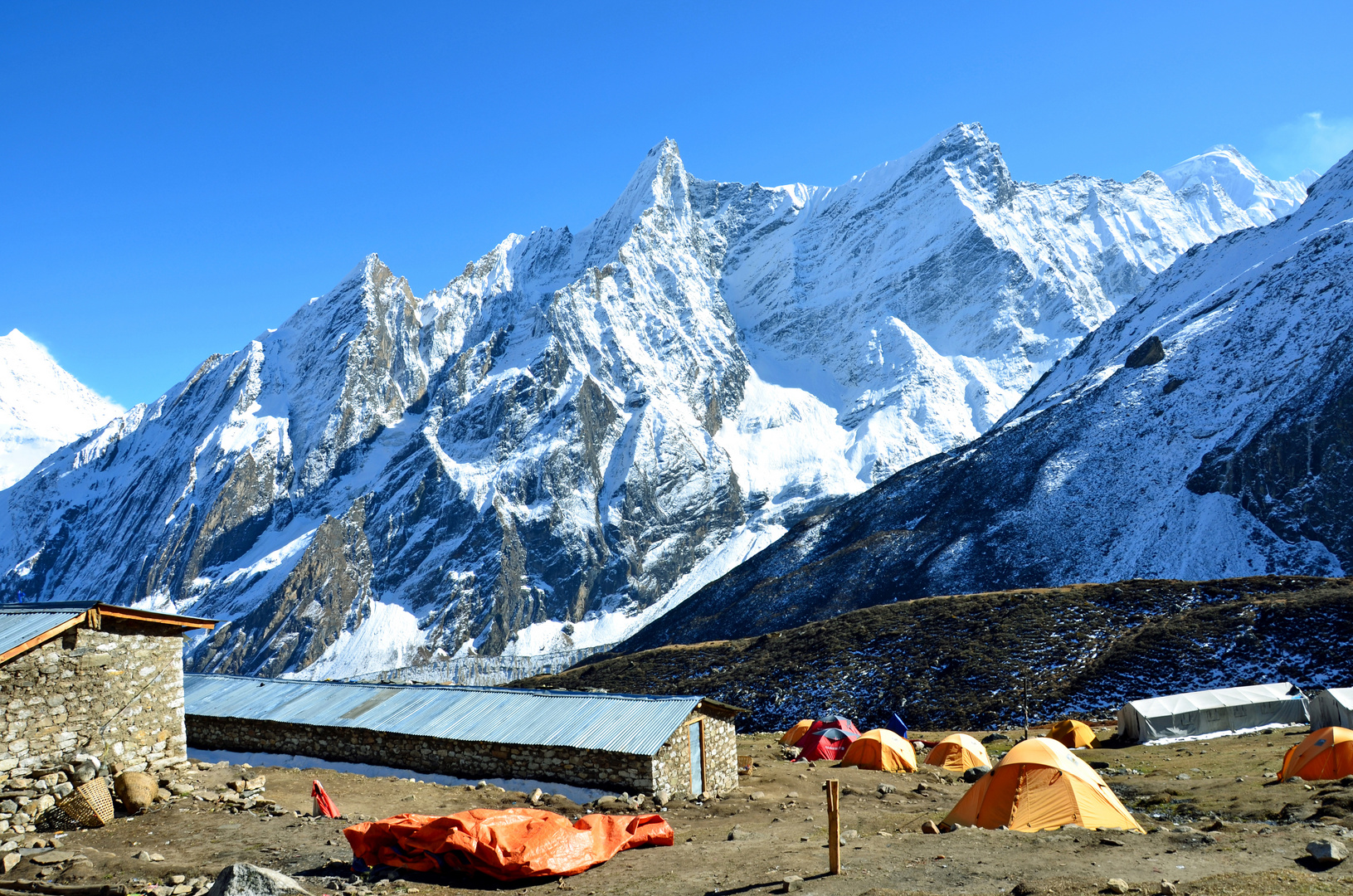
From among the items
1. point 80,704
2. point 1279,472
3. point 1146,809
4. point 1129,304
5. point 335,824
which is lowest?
point 1146,809

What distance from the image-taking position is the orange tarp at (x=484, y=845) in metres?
13.8

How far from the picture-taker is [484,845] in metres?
13.7

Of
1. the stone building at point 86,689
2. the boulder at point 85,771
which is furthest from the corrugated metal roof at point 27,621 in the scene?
the boulder at point 85,771

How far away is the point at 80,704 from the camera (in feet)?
57.0

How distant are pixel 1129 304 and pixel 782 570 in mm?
76100

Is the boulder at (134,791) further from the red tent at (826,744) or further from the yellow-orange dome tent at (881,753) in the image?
the red tent at (826,744)

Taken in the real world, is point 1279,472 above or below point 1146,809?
above

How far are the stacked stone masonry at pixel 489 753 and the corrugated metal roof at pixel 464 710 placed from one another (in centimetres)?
22

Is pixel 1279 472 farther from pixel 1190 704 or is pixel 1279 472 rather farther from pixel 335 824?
pixel 335 824

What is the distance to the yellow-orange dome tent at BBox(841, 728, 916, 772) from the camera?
29141 mm

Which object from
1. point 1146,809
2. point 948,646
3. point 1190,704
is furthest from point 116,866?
point 948,646

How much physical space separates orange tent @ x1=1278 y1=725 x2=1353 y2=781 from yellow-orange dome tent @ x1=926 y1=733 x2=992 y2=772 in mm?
9149

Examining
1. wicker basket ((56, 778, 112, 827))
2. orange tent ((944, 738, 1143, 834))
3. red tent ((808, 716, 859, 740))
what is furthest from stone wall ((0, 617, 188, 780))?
red tent ((808, 716, 859, 740))

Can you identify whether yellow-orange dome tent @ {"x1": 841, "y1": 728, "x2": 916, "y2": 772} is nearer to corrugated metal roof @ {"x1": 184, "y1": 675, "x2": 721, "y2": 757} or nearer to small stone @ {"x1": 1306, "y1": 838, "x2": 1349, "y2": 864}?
corrugated metal roof @ {"x1": 184, "y1": 675, "x2": 721, "y2": 757}
